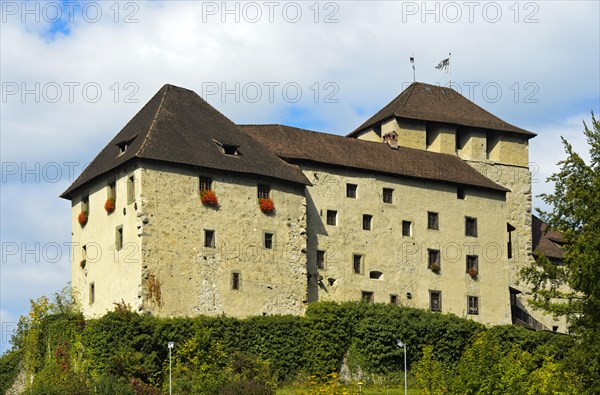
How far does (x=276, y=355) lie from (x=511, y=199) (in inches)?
923

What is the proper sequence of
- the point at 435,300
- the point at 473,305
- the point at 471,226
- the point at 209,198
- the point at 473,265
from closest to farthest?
the point at 209,198 < the point at 435,300 < the point at 473,305 < the point at 473,265 < the point at 471,226

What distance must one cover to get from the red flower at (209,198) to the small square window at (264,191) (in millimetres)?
2682

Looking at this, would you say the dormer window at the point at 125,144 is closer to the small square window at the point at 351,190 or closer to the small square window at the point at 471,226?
the small square window at the point at 351,190

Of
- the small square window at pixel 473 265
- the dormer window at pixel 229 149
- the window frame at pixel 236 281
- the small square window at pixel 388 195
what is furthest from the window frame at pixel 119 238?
the small square window at pixel 473 265

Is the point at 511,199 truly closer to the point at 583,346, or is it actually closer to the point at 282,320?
the point at 282,320

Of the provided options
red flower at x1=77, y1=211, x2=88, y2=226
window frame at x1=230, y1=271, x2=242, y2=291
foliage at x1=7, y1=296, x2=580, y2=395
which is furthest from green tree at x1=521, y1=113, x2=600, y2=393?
red flower at x1=77, y1=211, x2=88, y2=226

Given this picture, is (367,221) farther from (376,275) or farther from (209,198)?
(209,198)

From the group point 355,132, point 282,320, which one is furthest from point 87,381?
point 355,132

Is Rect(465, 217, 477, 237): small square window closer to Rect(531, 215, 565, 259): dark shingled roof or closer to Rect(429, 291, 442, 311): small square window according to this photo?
Rect(429, 291, 442, 311): small square window

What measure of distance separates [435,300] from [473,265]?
3.32 meters

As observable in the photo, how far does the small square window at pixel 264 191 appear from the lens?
65.4 meters

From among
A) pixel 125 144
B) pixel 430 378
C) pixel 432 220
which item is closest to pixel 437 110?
pixel 432 220

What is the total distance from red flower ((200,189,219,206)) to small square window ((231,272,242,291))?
3.45m

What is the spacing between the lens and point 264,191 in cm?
6556
